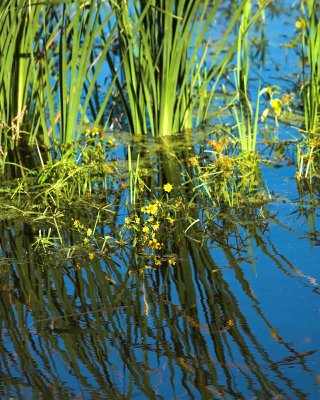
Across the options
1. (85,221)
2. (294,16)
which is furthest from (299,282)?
(294,16)

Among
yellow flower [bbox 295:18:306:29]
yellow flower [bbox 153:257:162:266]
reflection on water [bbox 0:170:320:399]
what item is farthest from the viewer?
yellow flower [bbox 295:18:306:29]

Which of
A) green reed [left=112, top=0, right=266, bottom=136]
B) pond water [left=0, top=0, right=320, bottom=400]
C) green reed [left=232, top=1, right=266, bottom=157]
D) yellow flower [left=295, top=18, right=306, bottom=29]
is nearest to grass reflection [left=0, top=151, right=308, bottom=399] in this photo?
pond water [left=0, top=0, right=320, bottom=400]

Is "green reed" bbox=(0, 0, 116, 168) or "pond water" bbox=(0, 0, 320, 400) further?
"green reed" bbox=(0, 0, 116, 168)

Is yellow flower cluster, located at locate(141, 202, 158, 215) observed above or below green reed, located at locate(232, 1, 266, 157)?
below

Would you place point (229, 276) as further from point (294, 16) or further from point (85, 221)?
point (294, 16)

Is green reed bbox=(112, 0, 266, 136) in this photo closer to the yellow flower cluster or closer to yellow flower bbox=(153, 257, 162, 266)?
the yellow flower cluster

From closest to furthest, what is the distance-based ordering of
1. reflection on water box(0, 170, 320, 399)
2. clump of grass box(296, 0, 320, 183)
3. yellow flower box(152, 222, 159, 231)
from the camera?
reflection on water box(0, 170, 320, 399) → yellow flower box(152, 222, 159, 231) → clump of grass box(296, 0, 320, 183)

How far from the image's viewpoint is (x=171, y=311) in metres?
3.07

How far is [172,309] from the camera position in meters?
3.09

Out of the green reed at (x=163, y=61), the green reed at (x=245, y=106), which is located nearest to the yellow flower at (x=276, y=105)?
the green reed at (x=245, y=106)

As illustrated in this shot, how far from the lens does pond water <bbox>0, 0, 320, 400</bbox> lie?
265cm

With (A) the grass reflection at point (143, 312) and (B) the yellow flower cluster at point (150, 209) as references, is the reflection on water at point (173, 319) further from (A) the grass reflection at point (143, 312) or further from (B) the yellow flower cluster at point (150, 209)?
(B) the yellow flower cluster at point (150, 209)

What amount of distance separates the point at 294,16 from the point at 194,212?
4.04m

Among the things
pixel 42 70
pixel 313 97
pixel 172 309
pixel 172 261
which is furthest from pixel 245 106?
pixel 172 309
